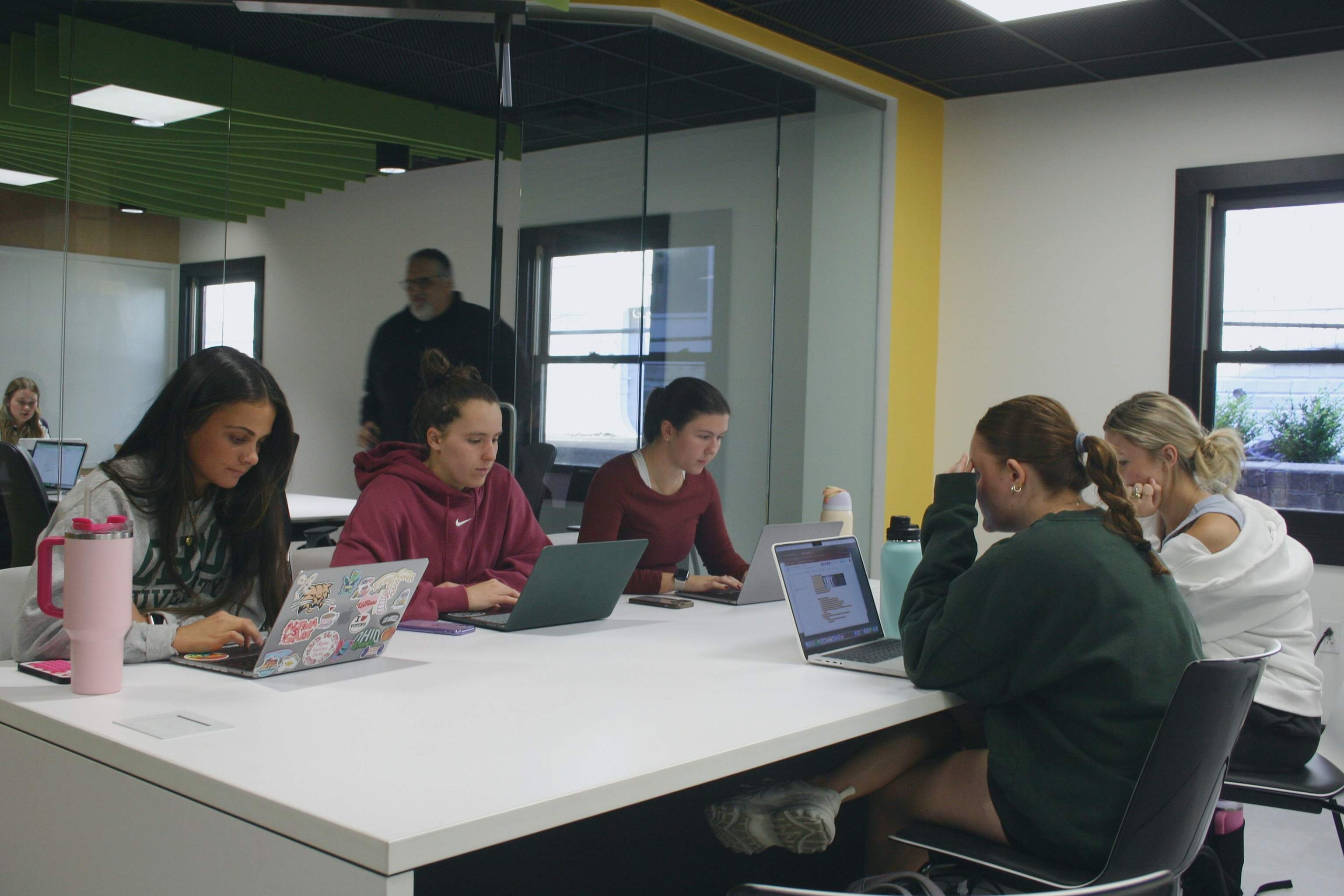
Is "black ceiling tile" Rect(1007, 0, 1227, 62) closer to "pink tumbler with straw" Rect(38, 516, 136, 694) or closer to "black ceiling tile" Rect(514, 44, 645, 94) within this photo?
"black ceiling tile" Rect(514, 44, 645, 94)

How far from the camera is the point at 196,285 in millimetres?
4059

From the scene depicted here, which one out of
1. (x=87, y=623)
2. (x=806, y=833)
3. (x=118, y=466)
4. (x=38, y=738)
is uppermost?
(x=118, y=466)

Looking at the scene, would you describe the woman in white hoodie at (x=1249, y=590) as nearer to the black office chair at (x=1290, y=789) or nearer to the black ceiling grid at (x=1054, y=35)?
the black office chair at (x=1290, y=789)

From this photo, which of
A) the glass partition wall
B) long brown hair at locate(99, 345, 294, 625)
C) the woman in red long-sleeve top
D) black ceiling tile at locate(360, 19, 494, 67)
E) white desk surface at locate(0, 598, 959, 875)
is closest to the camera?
white desk surface at locate(0, 598, 959, 875)

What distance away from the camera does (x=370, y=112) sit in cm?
482

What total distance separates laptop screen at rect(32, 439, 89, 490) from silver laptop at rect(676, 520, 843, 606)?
7.25 ft

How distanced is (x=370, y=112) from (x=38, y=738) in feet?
12.7

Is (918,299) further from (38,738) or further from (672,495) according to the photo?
(38,738)

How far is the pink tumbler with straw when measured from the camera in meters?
1.48

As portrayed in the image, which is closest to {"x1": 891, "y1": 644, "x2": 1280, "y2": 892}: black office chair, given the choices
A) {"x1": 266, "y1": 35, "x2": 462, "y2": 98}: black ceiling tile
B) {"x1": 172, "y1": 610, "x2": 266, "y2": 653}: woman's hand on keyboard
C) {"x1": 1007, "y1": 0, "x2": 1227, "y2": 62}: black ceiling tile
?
{"x1": 172, "y1": 610, "x2": 266, "y2": 653}: woman's hand on keyboard

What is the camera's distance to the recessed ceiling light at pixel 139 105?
12.2 ft

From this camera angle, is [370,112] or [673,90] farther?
[370,112]

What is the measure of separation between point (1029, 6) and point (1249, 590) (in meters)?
2.38

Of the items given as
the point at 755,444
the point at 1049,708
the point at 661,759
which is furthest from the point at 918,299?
the point at 661,759
